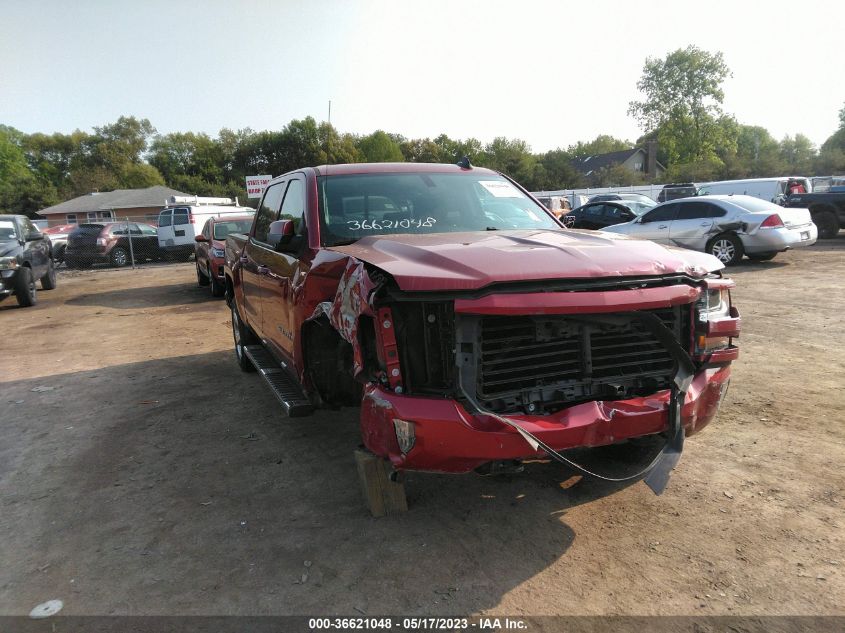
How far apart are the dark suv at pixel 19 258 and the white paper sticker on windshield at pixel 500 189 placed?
1083 centimetres

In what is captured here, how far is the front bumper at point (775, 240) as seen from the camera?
12.5m

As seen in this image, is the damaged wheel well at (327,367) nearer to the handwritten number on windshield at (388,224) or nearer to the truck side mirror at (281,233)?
the truck side mirror at (281,233)

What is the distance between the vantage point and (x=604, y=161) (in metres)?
71.3

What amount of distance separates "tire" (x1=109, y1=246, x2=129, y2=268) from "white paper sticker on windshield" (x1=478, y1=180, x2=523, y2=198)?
19.8 meters

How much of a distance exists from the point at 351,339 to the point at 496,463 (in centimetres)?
88

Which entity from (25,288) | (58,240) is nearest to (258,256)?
(25,288)

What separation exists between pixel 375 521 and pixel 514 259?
5.35 feet

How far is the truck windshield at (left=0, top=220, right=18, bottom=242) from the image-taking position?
11992mm

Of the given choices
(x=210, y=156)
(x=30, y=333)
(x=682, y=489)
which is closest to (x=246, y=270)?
(x=682, y=489)

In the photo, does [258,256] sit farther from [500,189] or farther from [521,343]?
[521,343]

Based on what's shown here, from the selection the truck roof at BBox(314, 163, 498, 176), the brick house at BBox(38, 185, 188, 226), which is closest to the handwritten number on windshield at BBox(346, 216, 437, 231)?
the truck roof at BBox(314, 163, 498, 176)

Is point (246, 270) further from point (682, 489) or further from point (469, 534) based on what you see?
point (682, 489)

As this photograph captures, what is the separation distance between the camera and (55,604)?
9.00 feet

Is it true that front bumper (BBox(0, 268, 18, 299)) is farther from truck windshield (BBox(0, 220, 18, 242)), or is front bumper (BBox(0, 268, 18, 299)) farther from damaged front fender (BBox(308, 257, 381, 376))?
damaged front fender (BBox(308, 257, 381, 376))
